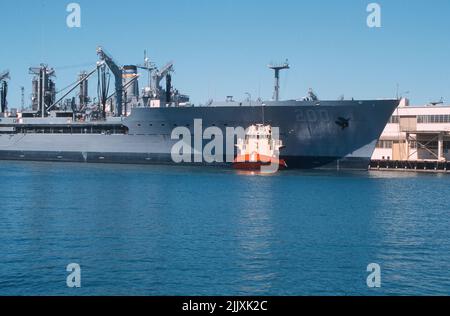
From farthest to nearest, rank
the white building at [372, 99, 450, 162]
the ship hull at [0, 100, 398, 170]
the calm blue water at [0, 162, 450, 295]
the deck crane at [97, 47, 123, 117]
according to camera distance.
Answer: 1. the deck crane at [97, 47, 123, 117]
2. the white building at [372, 99, 450, 162]
3. the ship hull at [0, 100, 398, 170]
4. the calm blue water at [0, 162, 450, 295]

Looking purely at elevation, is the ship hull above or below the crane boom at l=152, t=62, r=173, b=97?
below

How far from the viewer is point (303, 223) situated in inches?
977

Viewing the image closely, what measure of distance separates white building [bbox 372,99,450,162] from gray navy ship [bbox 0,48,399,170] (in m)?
11.1

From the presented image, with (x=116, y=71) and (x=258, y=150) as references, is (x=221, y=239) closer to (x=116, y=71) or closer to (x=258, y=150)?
(x=258, y=150)

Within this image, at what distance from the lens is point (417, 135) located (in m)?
60.2

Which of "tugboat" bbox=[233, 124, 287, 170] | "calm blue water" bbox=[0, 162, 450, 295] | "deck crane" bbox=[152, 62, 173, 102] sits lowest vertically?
"calm blue water" bbox=[0, 162, 450, 295]

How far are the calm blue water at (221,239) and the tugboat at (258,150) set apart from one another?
523 inches

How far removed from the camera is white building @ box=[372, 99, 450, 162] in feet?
193

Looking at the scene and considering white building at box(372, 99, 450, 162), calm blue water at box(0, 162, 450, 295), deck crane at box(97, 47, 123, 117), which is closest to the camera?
calm blue water at box(0, 162, 450, 295)

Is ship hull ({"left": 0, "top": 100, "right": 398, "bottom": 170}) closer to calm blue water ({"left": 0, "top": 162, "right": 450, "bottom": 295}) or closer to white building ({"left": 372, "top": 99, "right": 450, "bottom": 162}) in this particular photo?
white building ({"left": 372, "top": 99, "right": 450, "bottom": 162})

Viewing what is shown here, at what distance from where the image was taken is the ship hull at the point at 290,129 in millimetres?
49781

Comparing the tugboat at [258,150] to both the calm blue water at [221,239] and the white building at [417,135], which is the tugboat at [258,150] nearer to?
the calm blue water at [221,239]

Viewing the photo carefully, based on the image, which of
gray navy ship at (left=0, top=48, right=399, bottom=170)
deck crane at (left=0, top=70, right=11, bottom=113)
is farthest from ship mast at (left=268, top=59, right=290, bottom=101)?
deck crane at (left=0, top=70, right=11, bottom=113)
